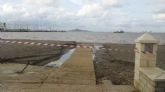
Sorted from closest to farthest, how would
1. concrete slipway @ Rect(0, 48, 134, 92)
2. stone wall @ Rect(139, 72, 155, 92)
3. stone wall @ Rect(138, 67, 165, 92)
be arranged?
stone wall @ Rect(138, 67, 165, 92) < stone wall @ Rect(139, 72, 155, 92) < concrete slipway @ Rect(0, 48, 134, 92)

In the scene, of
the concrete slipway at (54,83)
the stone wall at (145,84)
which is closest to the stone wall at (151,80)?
the stone wall at (145,84)

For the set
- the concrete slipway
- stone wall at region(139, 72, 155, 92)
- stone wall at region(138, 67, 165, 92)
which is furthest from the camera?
the concrete slipway

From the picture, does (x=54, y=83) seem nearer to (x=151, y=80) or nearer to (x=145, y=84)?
(x=145, y=84)

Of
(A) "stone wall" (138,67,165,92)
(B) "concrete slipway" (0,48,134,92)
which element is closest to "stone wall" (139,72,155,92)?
(A) "stone wall" (138,67,165,92)

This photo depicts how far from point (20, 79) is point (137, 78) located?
3591 millimetres

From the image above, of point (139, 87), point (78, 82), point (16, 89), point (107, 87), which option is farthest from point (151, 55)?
point (16, 89)

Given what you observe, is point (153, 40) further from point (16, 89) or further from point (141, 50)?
point (16, 89)

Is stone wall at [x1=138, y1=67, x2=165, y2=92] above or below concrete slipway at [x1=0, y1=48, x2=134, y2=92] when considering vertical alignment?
above

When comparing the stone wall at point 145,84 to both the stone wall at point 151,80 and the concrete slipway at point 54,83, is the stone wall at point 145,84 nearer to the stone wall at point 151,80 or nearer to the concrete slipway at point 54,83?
the stone wall at point 151,80

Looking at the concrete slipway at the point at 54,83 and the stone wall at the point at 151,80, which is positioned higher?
the stone wall at the point at 151,80

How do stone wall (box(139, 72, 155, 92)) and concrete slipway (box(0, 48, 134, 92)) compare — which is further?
concrete slipway (box(0, 48, 134, 92))

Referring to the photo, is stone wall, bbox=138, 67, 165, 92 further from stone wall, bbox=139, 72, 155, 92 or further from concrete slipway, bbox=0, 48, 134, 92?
concrete slipway, bbox=0, 48, 134, 92

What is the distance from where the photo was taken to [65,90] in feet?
25.9

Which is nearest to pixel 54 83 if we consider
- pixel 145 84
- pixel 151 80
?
pixel 145 84
